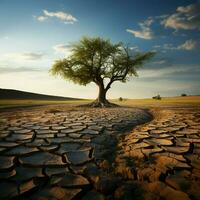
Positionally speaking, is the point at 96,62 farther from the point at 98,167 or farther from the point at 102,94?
the point at 98,167

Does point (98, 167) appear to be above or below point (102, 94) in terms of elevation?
below

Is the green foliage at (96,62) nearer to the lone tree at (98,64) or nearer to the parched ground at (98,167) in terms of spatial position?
the lone tree at (98,64)

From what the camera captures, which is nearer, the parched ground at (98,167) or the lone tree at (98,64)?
the parched ground at (98,167)

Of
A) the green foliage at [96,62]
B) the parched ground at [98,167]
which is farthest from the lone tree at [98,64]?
the parched ground at [98,167]

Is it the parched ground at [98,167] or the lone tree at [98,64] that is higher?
the lone tree at [98,64]

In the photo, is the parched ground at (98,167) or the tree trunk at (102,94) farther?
the tree trunk at (102,94)

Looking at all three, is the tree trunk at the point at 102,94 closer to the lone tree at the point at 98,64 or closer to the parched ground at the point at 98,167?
the lone tree at the point at 98,64

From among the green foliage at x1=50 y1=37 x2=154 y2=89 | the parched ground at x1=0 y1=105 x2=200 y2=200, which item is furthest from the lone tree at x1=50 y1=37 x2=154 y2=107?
the parched ground at x1=0 y1=105 x2=200 y2=200

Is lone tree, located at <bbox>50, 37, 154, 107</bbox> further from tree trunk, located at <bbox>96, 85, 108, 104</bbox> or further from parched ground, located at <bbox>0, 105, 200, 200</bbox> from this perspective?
parched ground, located at <bbox>0, 105, 200, 200</bbox>

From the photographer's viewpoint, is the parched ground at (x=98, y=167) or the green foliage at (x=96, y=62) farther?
the green foliage at (x=96, y=62)

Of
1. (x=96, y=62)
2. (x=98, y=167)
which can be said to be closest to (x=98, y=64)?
(x=96, y=62)

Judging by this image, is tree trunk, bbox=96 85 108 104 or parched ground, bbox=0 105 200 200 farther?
tree trunk, bbox=96 85 108 104

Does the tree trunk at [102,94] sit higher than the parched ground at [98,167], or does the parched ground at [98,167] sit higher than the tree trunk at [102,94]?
the tree trunk at [102,94]

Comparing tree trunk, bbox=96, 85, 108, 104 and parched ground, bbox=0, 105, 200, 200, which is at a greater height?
tree trunk, bbox=96, 85, 108, 104
